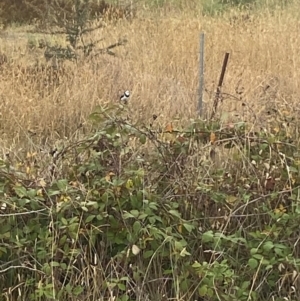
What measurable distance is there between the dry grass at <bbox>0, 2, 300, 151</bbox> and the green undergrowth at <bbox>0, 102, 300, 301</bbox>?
54cm

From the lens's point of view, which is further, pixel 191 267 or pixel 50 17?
pixel 50 17

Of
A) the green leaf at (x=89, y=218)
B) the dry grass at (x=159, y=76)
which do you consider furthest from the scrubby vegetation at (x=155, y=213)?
the dry grass at (x=159, y=76)

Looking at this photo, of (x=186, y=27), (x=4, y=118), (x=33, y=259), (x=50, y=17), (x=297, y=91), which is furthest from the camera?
(x=50, y=17)

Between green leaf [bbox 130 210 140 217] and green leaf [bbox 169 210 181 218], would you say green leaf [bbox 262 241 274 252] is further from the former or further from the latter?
green leaf [bbox 130 210 140 217]

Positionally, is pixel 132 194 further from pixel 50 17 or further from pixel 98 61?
Result: pixel 50 17

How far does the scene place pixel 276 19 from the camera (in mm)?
8281

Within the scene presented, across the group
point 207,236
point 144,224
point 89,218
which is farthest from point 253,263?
point 89,218

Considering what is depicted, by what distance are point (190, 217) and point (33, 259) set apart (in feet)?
2.55

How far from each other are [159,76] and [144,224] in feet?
10.8

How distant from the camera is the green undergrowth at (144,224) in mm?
2824

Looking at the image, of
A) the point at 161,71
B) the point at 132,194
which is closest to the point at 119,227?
the point at 132,194

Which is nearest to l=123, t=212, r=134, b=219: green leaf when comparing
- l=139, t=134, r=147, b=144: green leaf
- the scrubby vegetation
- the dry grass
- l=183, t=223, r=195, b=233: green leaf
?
the scrubby vegetation

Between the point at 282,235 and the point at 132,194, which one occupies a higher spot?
the point at 132,194

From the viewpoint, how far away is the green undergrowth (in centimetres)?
282
